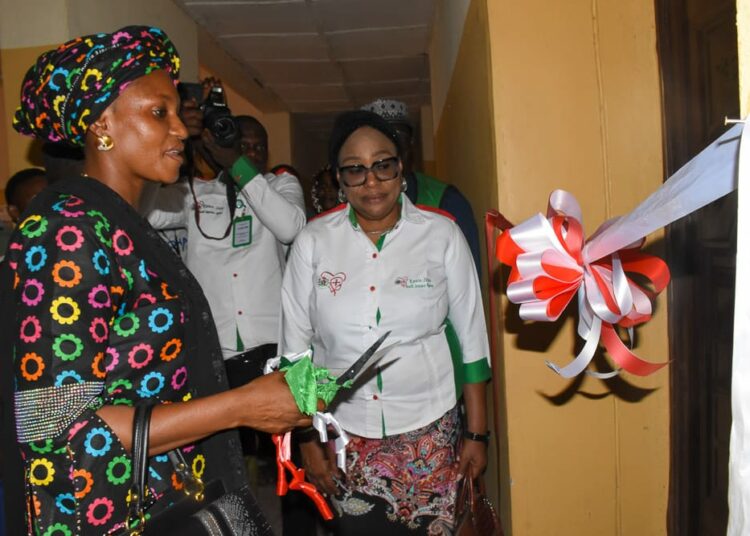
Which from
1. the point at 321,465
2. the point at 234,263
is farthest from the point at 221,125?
the point at 321,465

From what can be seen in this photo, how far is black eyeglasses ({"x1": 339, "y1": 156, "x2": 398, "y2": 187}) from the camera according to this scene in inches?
82.7

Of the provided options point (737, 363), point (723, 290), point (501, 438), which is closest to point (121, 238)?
point (737, 363)

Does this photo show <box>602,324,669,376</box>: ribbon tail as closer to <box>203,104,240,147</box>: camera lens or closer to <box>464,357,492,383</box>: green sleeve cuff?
<box>464,357,492,383</box>: green sleeve cuff

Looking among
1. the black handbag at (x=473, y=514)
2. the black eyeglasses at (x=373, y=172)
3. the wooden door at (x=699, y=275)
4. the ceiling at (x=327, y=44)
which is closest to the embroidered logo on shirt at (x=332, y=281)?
the black eyeglasses at (x=373, y=172)

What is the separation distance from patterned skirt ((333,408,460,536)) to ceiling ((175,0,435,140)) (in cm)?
441

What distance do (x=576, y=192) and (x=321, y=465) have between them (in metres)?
1.29

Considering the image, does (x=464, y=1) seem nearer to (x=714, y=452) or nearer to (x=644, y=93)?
(x=644, y=93)

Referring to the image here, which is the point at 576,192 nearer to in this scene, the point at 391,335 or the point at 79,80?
the point at 391,335

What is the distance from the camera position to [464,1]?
292 cm

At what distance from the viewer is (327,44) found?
21.4 feet

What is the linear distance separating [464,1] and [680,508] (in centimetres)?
236

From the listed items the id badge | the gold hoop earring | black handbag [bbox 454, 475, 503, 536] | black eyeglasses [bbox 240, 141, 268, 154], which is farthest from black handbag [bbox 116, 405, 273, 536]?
black eyeglasses [bbox 240, 141, 268, 154]

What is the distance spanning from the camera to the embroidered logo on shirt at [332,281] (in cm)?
206

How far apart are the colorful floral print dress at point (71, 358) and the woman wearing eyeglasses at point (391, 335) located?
899 millimetres
